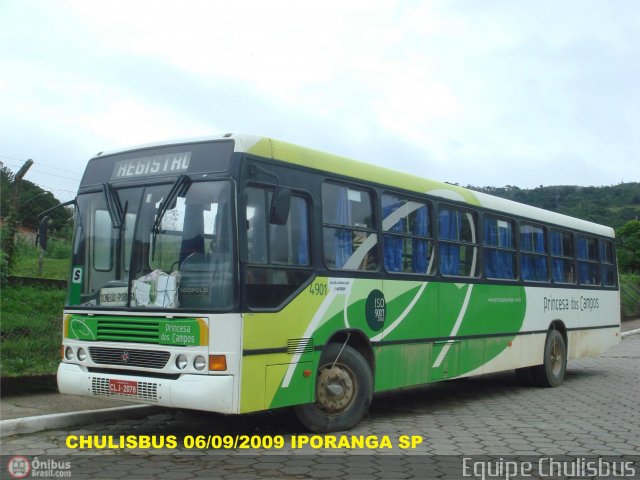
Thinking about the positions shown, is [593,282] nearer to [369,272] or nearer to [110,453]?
[369,272]

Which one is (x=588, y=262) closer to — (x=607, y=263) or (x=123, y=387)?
(x=607, y=263)

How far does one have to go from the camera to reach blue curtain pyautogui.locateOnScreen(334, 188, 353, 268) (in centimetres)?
818

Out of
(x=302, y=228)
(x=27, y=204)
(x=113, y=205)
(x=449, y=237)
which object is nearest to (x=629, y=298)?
(x=449, y=237)

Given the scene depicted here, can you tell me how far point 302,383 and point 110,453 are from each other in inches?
74.4

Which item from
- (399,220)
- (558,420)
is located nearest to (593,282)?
(558,420)

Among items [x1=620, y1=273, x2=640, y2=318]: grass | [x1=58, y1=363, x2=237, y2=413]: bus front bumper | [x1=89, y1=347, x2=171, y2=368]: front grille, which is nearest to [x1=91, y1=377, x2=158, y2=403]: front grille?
[x1=58, y1=363, x2=237, y2=413]: bus front bumper

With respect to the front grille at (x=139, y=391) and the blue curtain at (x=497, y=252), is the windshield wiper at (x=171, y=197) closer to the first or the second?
the front grille at (x=139, y=391)

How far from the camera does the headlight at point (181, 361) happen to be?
674cm

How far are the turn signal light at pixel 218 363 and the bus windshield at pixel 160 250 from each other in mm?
425

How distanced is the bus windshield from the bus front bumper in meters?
0.65

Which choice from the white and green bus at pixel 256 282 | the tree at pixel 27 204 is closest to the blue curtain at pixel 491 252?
the white and green bus at pixel 256 282

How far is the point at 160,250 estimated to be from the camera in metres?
7.11

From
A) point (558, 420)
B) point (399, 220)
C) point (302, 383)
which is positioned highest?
point (399, 220)

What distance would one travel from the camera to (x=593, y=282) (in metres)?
14.9
